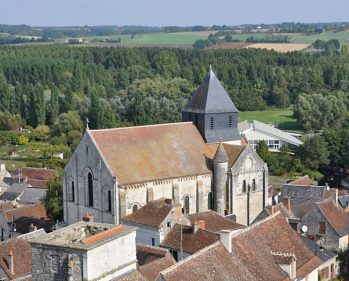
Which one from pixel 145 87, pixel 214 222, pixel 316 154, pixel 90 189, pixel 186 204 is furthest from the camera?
pixel 145 87

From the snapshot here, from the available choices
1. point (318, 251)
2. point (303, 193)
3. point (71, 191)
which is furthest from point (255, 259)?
point (303, 193)

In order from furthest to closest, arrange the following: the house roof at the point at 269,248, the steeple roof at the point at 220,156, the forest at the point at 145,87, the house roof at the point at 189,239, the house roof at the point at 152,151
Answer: the forest at the point at 145,87 < the steeple roof at the point at 220,156 < the house roof at the point at 152,151 < the house roof at the point at 189,239 < the house roof at the point at 269,248

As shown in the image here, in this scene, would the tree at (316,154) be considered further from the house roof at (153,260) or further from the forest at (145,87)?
the house roof at (153,260)

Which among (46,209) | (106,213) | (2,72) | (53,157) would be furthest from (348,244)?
(2,72)

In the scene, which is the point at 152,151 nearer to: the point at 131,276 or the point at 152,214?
the point at 152,214

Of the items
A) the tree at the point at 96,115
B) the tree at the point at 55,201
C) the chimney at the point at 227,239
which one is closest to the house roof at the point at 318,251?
the chimney at the point at 227,239

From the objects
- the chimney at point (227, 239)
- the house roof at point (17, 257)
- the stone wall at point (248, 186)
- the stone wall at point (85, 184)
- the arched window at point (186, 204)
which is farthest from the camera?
the stone wall at point (248, 186)

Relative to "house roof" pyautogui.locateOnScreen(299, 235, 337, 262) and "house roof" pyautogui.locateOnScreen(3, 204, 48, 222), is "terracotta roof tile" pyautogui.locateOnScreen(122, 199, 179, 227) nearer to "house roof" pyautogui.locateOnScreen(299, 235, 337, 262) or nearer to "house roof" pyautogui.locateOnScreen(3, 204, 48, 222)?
"house roof" pyautogui.locateOnScreen(299, 235, 337, 262)
